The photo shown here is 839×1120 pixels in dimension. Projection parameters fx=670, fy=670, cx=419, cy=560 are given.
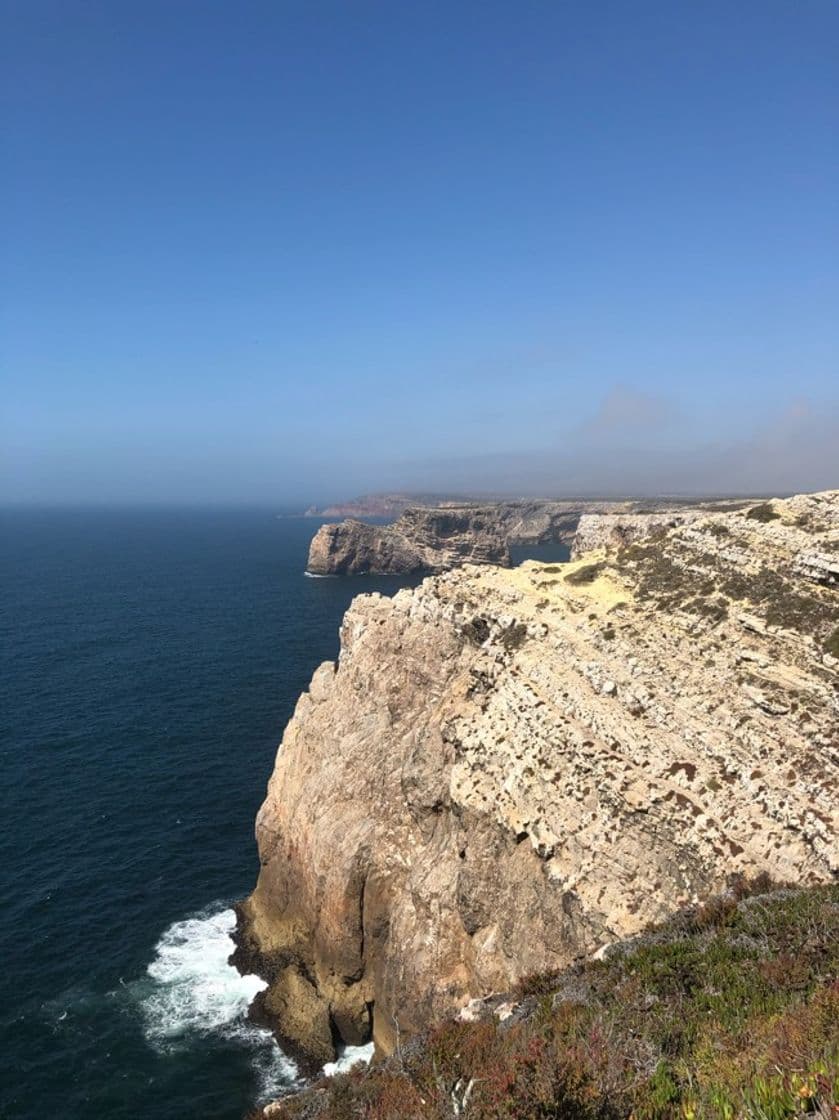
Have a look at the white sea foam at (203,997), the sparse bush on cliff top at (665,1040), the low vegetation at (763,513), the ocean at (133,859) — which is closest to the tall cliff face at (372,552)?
the ocean at (133,859)

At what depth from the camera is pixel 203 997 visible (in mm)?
37281

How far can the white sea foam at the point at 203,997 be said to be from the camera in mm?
33781

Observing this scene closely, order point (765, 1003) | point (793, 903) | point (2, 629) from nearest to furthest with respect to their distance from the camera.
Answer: point (765, 1003), point (793, 903), point (2, 629)

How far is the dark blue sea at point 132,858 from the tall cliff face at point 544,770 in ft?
13.0

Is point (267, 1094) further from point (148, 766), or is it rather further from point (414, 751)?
point (148, 766)

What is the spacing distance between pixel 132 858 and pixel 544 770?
→ 33860 millimetres

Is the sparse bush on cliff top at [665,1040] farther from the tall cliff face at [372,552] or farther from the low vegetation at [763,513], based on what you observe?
the tall cliff face at [372,552]

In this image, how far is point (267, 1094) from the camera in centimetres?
3116

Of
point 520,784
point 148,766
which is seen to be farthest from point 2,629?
point 520,784

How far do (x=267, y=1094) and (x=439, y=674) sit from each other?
2144 cm

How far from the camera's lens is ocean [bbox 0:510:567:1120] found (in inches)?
1280

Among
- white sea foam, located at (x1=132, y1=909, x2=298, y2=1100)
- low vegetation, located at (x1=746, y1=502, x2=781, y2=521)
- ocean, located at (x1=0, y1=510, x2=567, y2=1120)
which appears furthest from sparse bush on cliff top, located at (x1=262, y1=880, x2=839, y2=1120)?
low vegetation, located at (x1=746, y1=502, x2=781, y2=521)

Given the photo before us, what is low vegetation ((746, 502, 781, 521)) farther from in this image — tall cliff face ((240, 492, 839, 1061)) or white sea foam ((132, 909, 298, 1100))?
white sea foam ((132, 909, 298, 1100))

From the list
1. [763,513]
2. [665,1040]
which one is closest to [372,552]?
[763,513]
